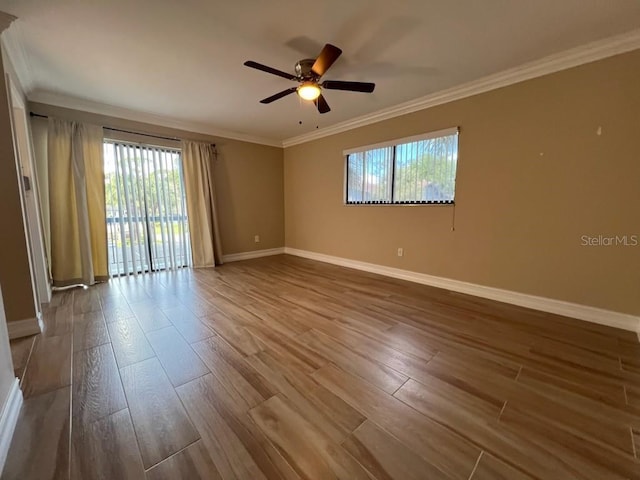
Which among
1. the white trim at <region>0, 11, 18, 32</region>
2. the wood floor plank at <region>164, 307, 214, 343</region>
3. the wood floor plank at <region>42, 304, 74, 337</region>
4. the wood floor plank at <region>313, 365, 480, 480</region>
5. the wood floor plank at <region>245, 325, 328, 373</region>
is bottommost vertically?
the wood floor plank at <region>313, 365, 480, 480</region>

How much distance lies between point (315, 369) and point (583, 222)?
9.10 feet

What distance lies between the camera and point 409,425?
1275 millimetres

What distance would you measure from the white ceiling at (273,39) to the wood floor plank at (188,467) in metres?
2.60

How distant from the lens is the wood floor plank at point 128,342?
185 cm

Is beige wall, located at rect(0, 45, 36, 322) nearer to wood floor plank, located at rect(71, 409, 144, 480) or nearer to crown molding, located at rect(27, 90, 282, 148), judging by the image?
crown molding, located at rect(27, 90, 282, 148)

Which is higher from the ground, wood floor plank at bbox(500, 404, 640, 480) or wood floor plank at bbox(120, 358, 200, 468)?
wood floor plank at bbox(120, 358, 200, 468)

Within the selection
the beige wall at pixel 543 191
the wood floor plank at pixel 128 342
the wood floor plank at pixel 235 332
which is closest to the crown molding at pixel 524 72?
the beige wall at pixel 543 191

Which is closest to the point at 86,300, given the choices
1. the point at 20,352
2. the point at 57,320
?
the point at 57,320

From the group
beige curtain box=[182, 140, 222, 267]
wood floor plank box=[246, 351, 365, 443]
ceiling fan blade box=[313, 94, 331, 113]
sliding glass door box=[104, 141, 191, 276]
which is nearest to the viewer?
wood floor plank box=[246, 351, 365, 443]

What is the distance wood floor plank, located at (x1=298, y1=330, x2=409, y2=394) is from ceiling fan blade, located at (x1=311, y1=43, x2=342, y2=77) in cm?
222

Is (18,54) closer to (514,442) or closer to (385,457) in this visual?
(385,457)

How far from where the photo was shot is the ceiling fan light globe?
2.35 m

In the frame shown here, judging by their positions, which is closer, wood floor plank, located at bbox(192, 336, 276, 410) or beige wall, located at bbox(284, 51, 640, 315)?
wood floor plank, located at bbox(192, 336, 276, 410)

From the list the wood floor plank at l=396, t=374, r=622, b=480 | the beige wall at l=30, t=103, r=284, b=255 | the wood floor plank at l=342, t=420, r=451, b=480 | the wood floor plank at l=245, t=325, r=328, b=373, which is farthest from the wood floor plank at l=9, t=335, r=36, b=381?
the beige wall at l=30, t=103, r=284, b=255
